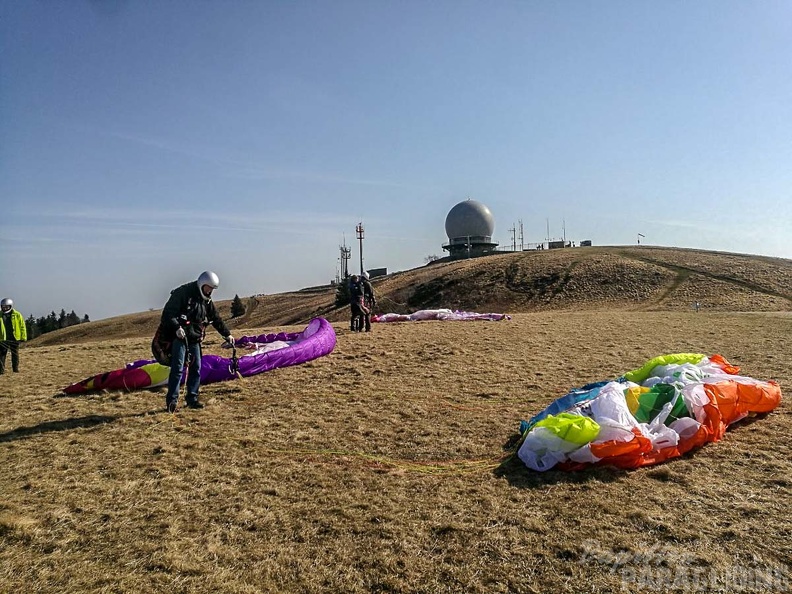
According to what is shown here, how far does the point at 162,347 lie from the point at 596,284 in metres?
32.3

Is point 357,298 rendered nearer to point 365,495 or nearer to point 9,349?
point 9,349

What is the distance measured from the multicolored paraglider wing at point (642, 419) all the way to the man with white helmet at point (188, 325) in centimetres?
522

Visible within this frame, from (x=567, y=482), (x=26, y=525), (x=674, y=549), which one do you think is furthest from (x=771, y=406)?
(x=26, y=525)

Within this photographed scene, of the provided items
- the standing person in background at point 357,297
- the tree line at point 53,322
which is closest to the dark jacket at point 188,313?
the standing person in background at point 357,297

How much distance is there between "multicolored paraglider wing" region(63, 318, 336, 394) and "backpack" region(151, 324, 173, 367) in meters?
1.77

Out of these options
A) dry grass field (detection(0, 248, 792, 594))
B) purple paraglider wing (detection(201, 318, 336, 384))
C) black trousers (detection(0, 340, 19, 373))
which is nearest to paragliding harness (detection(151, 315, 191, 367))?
dry grass field (detection(0, 248, 792, 594))

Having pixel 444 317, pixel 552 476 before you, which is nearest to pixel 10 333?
pixel 552 476

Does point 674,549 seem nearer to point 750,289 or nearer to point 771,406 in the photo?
point 771,406

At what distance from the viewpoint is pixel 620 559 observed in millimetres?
3672

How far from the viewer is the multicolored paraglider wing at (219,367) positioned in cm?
942

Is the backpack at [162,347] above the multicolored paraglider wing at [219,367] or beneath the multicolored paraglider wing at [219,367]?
above

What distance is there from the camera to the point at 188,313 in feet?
26.2

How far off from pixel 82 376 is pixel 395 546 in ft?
33.4

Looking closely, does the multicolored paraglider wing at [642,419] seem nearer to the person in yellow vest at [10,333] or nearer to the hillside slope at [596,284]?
the person in yellow vest at [10,333]
